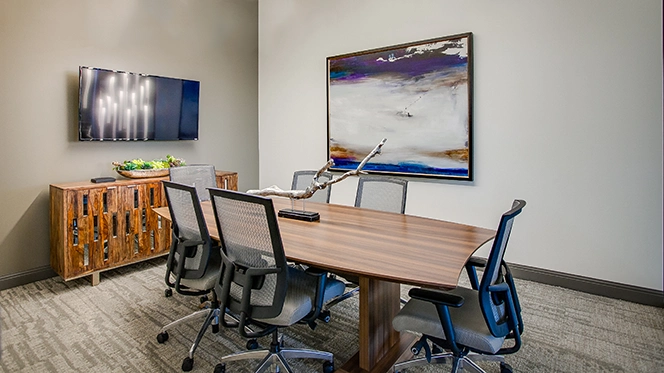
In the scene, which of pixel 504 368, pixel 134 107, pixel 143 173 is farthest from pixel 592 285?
pixel 134 107

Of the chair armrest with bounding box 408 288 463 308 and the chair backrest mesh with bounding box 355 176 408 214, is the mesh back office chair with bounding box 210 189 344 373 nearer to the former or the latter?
the chair armrest with bounding box 408 288 463 308

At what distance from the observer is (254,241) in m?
1.93

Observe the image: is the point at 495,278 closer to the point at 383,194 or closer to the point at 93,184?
the point at 383,194

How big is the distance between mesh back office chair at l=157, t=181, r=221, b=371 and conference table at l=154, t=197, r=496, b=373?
0.12 m

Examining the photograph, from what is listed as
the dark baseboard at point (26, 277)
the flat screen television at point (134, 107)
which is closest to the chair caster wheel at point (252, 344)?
the dark baseboard at point (26, 277)

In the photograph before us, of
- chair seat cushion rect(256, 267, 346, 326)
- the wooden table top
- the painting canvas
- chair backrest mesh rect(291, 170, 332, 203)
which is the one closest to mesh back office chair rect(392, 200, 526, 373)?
the wooden table top

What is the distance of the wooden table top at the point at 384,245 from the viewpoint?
1737 mm

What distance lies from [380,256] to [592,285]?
240cm

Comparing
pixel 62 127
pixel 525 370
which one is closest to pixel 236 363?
pixel 525 370

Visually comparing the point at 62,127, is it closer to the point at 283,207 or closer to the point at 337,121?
the point at 283,207

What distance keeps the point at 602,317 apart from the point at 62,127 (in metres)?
4.84

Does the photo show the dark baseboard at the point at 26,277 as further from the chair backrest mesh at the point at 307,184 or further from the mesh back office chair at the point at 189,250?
the chair backrest mesh at the point at 307,184

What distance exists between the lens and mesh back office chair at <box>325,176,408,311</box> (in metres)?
3.04

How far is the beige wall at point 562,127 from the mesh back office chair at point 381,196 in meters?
1.03
